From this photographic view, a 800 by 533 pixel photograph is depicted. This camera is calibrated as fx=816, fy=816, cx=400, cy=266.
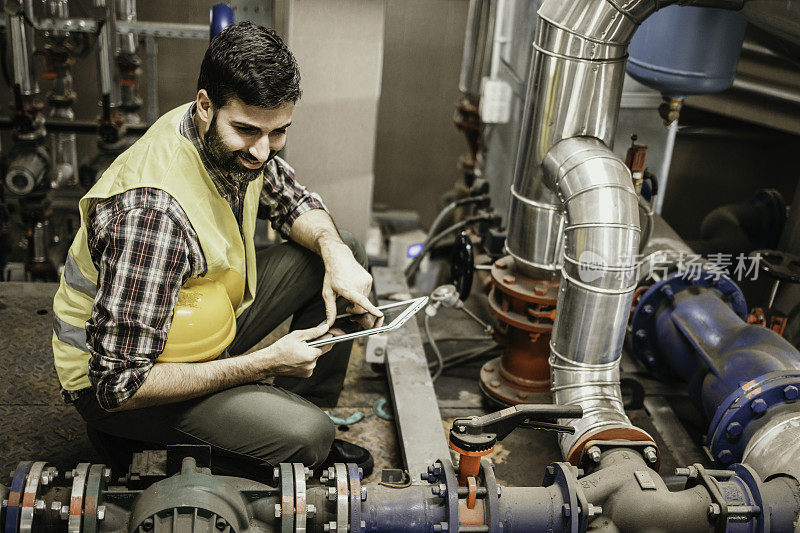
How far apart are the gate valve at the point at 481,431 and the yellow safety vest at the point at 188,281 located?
0.56m

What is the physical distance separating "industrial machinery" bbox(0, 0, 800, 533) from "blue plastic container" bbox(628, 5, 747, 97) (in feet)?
0.07

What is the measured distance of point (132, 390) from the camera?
158 centimetres

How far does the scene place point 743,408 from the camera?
197cm

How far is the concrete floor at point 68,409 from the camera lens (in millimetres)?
2080

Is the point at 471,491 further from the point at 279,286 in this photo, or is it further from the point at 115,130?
the point at 115,130

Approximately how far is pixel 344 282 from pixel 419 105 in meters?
2.72

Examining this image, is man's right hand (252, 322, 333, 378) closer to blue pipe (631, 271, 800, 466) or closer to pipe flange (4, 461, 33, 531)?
pipe flange (4, 461, 33, 531)

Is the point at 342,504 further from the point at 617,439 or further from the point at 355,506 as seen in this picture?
the point at 617,439

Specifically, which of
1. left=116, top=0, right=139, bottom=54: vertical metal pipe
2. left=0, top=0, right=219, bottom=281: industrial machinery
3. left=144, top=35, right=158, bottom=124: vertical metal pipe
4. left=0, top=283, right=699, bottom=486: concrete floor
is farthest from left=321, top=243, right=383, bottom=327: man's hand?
left=116, top=0, right=139, bottom=54: vertical metal pipe

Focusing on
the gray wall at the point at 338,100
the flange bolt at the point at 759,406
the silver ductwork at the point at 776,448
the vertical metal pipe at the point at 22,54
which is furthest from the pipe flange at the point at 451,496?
the vertical metal pipe at the point at 22,54

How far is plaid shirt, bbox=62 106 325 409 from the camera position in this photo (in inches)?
60.5

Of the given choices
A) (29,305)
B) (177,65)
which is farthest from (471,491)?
(177,65)

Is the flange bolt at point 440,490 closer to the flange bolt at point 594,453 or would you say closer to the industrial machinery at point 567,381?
the industrial machinery at point 567,381

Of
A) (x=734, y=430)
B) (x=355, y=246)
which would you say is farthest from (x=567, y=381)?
(x=355, y=246)
